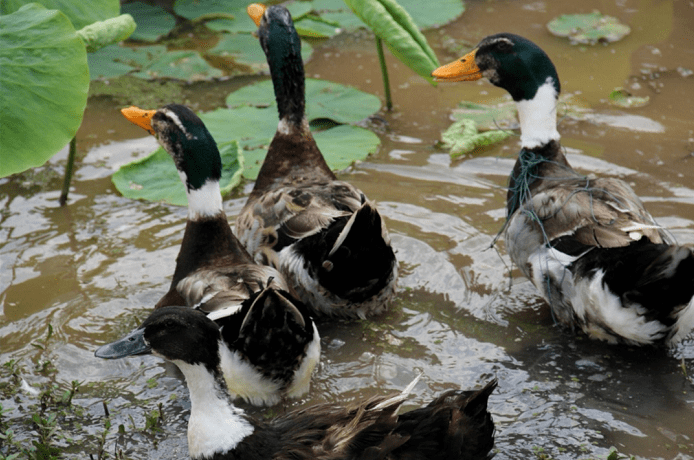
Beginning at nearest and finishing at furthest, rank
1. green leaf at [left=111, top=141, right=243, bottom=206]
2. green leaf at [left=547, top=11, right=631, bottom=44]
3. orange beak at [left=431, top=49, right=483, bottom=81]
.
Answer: orange beak at [left=431, top=49, right=483, bottom=81]
green leaf at [left=111, top=141, right=243, bottom=206]
green leaf at [left=547, top=11, right=631, bottom=44]

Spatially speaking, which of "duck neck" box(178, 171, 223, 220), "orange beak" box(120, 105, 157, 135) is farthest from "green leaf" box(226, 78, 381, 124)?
"duck neck" box(178, 171, 223, 220)

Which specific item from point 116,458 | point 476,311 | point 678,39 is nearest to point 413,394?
point 476,311

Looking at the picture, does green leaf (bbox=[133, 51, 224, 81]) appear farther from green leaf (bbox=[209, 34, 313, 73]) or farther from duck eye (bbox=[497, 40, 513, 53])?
duck eye (bbox=[497, 40, 513, 53])

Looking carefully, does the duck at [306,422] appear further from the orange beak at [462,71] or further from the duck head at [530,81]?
the orange beak at [462,71]

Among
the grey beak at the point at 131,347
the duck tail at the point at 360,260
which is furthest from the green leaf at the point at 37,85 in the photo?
the duck tail at the point at 360,260

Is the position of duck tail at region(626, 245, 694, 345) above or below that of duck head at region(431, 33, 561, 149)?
below

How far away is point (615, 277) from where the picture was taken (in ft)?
13.3

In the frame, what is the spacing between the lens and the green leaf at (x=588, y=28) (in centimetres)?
830

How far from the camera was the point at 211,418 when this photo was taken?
3354 millimetres

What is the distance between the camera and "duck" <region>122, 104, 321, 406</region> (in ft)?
12.6

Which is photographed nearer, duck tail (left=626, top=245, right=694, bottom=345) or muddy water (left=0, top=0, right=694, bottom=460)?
duck tail (left=626, top=245, right=694, bottom=345)

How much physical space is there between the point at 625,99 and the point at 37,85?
516 cm

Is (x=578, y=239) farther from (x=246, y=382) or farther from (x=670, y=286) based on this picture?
(x=246, y=382)

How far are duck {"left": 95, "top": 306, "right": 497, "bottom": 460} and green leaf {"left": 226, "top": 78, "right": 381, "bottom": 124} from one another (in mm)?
3631
